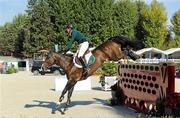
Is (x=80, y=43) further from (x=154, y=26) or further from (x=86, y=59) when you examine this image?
(x=154, y=26)

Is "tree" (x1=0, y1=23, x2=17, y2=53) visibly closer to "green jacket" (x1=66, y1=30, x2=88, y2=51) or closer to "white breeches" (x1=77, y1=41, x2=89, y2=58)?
"green jacket" (x1=66, y1=30, x2=88, y2=51)

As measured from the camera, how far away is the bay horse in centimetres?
1483

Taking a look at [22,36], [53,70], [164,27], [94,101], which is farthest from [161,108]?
[22,36]

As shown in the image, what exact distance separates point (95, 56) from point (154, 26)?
64.0 meters

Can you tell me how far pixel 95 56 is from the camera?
15.2 metres

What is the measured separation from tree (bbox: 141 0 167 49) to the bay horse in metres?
63.0

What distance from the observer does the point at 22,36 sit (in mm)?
90938

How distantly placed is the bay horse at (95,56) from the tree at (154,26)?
63.0m

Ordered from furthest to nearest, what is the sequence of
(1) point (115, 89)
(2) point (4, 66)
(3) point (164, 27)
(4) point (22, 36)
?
(4) point (22, 36), (3) point (164, 27), (2) point (4, 66), (1) point (115, 89)

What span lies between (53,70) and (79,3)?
2297cm

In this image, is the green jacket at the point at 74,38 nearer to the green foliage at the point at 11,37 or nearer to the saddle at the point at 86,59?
the saddle at the point at 86,59

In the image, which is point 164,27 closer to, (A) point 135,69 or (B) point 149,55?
(B) point 149,55

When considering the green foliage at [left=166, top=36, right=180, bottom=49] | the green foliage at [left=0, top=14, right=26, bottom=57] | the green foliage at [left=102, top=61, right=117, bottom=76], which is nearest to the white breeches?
the green foliage at [left=102, top=61, right=117, bottom=76]

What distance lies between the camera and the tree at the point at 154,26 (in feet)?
256
